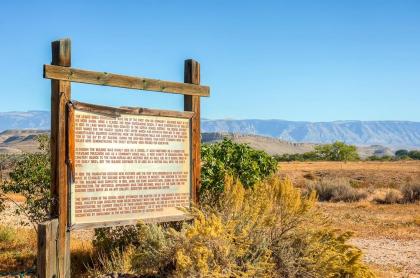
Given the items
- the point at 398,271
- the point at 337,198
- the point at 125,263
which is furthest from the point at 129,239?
the point at 337,198

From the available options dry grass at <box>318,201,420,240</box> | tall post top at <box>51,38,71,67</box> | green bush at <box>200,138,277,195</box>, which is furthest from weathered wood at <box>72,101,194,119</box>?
dry grass at <box>318,201,420,240</box>

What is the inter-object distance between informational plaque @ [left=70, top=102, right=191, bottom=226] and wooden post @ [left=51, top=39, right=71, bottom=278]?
0.14 metres

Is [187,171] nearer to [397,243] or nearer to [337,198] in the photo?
[397,243]

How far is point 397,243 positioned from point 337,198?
11857mm

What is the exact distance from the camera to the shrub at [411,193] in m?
24.7

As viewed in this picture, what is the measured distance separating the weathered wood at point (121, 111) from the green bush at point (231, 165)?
2.02m

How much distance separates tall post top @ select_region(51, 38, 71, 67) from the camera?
7547 mm

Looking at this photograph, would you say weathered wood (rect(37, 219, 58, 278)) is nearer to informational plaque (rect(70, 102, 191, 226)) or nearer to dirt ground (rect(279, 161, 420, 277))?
informational plaque (rect(70, 102, 191, 226))

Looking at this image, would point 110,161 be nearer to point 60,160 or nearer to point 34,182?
point 60,160

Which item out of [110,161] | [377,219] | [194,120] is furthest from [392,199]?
[110,161]

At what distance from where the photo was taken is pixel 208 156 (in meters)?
11.0

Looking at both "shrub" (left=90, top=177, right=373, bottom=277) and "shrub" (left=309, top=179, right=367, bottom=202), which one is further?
"shrub" (left=309, top=179, right=367, bottom=202)

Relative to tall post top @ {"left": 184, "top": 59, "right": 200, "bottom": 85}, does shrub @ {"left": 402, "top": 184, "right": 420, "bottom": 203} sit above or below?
below

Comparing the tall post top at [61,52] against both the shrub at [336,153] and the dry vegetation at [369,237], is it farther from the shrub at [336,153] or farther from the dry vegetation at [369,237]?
the shrub at [336,153]
